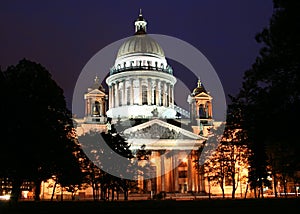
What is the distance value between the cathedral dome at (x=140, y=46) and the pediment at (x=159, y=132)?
84.8 feet

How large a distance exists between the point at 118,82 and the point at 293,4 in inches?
3185

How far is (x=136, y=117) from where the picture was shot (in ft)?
290

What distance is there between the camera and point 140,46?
99.2m

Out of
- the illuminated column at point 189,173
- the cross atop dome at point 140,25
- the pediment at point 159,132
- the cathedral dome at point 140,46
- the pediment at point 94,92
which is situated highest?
the cross atop dome at point 140,25

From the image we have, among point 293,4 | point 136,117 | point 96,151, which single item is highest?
point 136,117

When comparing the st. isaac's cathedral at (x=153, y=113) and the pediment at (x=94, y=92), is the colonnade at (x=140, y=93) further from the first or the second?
the pediment at (x=94, y=92)

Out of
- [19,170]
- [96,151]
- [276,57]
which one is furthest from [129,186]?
[276,57]

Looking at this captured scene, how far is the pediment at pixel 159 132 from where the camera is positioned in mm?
76375

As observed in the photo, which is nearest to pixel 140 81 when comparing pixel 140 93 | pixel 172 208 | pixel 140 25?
pixel 140 93

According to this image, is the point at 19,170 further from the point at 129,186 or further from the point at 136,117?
the point at 136,117

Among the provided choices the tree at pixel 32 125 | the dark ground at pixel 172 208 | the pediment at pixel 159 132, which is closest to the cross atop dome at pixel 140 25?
the pediment at pixel 159 132

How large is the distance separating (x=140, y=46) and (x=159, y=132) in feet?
93.1

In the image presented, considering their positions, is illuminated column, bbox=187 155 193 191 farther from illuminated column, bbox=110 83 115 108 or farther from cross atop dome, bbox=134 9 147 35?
cross atop dome, bbox=134 9 147 35

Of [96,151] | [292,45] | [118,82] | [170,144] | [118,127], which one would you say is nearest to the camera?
[292,45]
